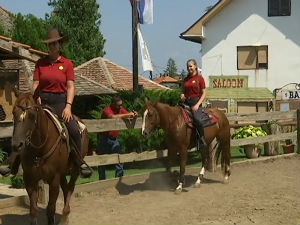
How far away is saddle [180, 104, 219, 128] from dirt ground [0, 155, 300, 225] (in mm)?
1205

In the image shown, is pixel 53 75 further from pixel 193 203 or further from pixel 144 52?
pixel 144 52

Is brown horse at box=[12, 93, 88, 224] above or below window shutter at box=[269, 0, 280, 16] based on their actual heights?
below

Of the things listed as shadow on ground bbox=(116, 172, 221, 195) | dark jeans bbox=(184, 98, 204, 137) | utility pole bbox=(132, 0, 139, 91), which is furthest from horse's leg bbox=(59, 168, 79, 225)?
utility pole bbox=(132, 0, 139, 91)

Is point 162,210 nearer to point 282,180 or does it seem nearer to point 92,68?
point 282,180

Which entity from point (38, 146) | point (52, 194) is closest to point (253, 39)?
point (52, 194)

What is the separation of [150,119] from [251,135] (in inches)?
249

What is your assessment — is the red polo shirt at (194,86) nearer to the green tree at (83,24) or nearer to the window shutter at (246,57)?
the window shutter at (246,57)

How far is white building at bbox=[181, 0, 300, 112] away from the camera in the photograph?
27.5 metres

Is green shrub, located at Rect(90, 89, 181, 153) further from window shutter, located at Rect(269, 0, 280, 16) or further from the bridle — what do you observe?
window shutter, located at Rect(269, 0, 280, 16)

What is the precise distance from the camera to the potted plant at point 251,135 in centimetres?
1424

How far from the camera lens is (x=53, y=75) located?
6.34 meters

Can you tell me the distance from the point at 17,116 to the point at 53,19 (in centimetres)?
2747

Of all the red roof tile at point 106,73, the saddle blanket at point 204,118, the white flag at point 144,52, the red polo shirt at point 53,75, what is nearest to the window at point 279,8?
the red roof tile at point 106,73

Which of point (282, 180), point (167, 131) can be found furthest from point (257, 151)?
point (167, 131)
